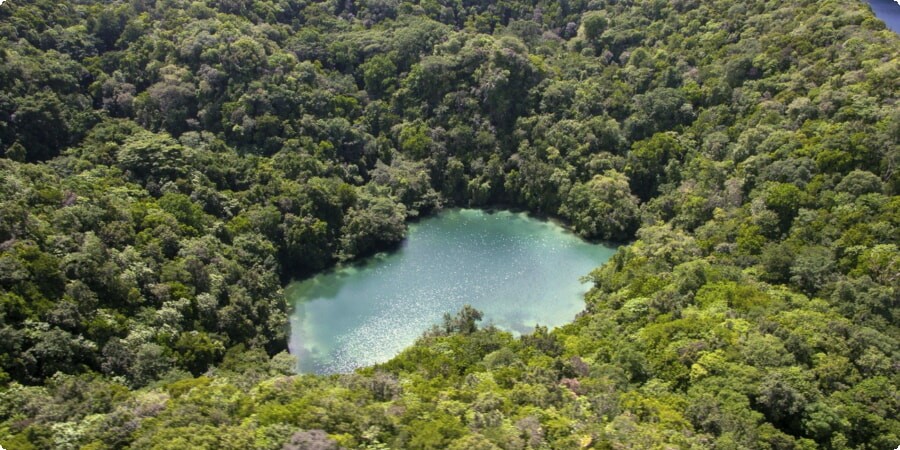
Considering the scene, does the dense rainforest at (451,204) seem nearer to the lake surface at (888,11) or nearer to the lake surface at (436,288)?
the lake surface at (436,288)

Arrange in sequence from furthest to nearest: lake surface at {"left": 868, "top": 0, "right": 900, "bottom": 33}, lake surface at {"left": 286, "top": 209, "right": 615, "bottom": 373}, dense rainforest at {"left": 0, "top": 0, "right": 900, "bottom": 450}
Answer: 1. lake surface at {"left": 868, "top": 0, "right": 900, "bottom": 33}
2. lake surface at {"left": 286, "top": 209, "right": 615, "bottom": 373}
3. dense rainforest at {"left": 0, "top": 0, "right": 900, "bottom": 450}

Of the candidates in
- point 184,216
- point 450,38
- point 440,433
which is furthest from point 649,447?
point 450,38

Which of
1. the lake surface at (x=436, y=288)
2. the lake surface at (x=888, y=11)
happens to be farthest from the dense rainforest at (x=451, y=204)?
the lake surface at (x=888, y=11)

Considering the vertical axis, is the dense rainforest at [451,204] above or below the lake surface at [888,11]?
below

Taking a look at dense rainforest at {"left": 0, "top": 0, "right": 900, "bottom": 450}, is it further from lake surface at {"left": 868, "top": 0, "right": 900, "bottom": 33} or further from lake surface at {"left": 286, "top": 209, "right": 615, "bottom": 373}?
lake surface at {"left": 868, "top": 0, "right": 900, "bottom": 33}

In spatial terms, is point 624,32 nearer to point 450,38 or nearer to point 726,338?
point 450,38

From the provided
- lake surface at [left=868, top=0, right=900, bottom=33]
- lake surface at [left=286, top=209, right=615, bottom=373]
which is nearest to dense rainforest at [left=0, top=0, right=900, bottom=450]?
lake surface at [left=286, top=209, right=615, bottom=373]

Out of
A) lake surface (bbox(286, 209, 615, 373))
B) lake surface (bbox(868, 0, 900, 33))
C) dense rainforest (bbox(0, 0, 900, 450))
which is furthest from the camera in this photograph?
lake surface (bbox(868, 0, 900, 33))

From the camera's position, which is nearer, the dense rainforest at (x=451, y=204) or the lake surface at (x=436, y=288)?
the dense rainforest at (x=451, y=204)
